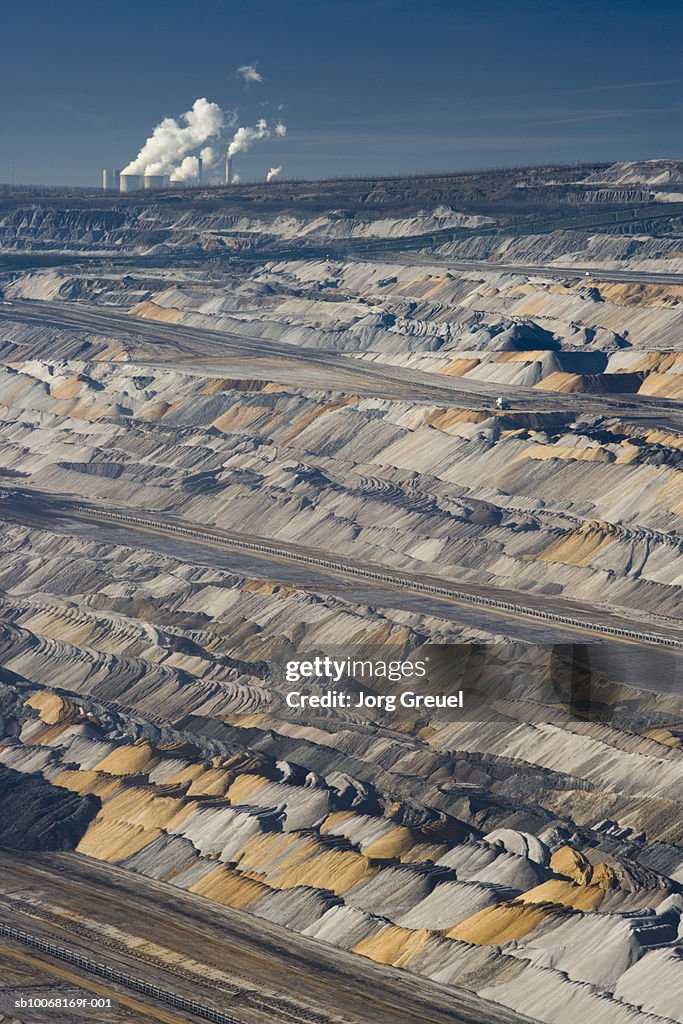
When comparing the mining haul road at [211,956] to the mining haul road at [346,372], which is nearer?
the mining haul road at [211,956]

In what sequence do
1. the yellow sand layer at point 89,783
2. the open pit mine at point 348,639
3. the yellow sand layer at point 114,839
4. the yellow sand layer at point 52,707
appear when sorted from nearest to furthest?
the open pit mine at point 348,639
the yellow sand layer at point 114,839
the yellow sand layer at point 89,783
the yellow sand layer at point 52,707

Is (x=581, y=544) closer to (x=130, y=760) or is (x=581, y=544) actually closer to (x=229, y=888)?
(x=130, y=760)

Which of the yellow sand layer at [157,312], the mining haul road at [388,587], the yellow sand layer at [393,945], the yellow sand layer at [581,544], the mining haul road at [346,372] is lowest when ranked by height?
the yellow sand layer at [393,945]

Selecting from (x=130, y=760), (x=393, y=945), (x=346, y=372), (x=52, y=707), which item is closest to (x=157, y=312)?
(x=346, y=372)

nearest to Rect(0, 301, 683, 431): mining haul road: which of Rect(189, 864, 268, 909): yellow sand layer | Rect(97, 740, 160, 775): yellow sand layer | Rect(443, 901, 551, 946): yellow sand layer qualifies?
Rect(97, 740, 160, 775): yellow sand layer

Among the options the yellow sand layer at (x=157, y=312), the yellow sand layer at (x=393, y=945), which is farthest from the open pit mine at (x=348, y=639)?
the yellow sand layer at (x=157, y=312)

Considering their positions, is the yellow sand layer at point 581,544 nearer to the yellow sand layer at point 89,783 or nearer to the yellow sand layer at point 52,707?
the yellow sand layer at point 52,707

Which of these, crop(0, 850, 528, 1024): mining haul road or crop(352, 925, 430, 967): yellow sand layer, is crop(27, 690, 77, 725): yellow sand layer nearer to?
crop(0, 850, 528, 1024): mining haul road

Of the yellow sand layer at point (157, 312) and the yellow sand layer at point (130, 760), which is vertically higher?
the yellow sand layer at point (157, 312)
